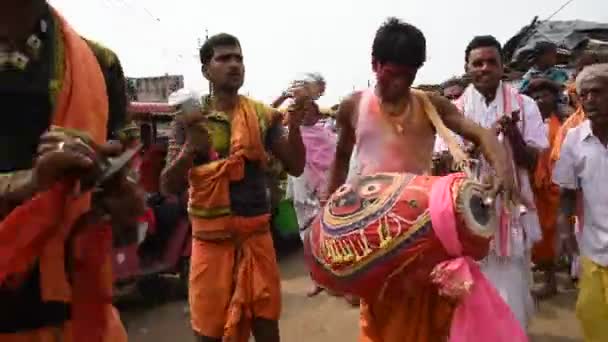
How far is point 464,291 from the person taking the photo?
284cm

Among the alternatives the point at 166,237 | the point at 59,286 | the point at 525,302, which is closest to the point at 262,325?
the point at 525,302

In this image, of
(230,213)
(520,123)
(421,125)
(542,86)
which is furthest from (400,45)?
(542,86)

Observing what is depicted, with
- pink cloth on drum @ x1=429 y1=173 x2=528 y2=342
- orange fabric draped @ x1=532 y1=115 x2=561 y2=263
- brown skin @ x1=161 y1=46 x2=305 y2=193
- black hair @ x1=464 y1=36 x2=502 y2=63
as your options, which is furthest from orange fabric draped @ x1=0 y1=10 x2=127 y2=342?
orange fabric draped @ x1=532 y1=115 x2=561 y2=263

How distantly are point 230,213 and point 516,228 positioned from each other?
1.93 m

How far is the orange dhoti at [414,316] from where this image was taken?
3.39m

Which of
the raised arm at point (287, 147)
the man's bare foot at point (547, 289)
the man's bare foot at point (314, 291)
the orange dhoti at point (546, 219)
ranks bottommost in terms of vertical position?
the man's bare foot at point (314, 291)

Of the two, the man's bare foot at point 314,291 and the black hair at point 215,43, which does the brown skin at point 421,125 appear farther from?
the man's bare foot at point 314,291

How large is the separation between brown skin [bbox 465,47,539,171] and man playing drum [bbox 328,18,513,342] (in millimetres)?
1236

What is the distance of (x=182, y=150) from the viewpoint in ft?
13.5

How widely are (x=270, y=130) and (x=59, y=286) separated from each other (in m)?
2.61

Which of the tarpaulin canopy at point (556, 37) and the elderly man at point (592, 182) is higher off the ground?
the tarpaulin canopy at point (556, 37)

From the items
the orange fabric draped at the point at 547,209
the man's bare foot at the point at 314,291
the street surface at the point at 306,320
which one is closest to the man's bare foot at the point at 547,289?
the street surface at the point at 306,320

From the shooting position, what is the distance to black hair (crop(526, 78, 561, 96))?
7395mm

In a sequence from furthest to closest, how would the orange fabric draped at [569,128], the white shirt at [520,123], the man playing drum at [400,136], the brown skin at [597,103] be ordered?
the white shirt at [520,123] < the orange fabric draped at [569,128] < the brown skin at [597,103] < the man playing drum at [400,136]
